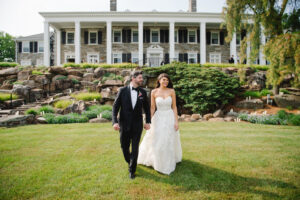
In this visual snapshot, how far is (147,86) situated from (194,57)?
15.0 meters

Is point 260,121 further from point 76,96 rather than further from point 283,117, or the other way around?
point 76,96

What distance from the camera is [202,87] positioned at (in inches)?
458

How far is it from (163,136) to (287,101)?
37.6ft

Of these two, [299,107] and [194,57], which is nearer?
[299,107]

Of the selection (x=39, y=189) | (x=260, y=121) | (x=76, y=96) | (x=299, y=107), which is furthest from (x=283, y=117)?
(x=76, y=96)

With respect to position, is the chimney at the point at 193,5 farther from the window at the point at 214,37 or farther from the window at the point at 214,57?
the window at the point at 214,57

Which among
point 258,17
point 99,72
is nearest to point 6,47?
point 99,72

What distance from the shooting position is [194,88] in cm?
1175

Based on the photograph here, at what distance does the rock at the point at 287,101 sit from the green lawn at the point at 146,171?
6.66 meters

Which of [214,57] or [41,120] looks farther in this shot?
[214,57]

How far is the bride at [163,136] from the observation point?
339 centimetres

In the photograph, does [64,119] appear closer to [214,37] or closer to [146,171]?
[146,171]

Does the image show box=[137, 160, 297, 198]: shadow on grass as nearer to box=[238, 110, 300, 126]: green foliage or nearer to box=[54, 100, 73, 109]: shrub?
box=[238, 110, 300, 126]: green foliage

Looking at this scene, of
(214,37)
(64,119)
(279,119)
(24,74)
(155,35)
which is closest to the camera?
(279,119)
